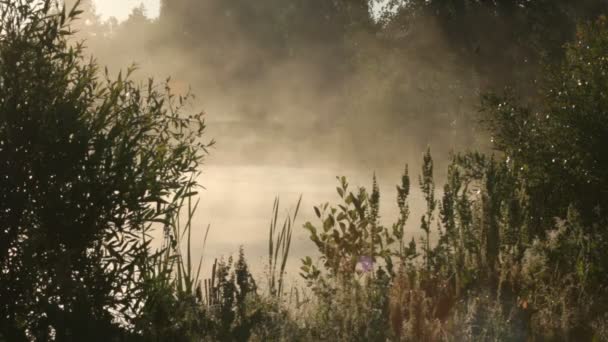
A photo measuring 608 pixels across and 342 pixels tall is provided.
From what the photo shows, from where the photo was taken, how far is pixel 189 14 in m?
49.2

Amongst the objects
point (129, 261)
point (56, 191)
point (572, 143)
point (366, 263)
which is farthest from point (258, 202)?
point (56, 191)

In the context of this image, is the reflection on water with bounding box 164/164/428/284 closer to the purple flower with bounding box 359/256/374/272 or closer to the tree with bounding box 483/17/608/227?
the tree with bounding box 483/17/608/227

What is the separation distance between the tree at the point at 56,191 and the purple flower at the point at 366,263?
5.95 ft

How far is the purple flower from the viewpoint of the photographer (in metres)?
6.80

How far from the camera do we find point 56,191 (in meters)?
5.50

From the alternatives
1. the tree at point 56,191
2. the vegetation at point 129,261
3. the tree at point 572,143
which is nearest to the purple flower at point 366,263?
the vegetation at point 129,261

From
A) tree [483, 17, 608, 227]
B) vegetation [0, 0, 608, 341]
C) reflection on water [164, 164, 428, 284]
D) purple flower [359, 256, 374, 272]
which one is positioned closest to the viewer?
vegetation [0, 0, 608, 341]

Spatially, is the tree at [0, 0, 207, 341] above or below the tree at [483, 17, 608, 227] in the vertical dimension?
below

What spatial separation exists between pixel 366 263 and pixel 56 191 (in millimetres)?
2546

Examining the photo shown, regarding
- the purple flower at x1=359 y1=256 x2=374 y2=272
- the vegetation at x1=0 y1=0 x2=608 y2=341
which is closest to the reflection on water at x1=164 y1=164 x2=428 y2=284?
the purple flower at x1=359 y1=256 x2=374 y2=272

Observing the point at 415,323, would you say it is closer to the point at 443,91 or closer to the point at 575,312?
the point at 575,312

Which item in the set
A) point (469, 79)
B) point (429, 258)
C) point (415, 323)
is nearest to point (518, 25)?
point (469, 79)

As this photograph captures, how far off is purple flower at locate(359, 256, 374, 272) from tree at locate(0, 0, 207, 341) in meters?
1.81

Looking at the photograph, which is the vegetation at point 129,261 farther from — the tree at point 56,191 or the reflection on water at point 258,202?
the reflection on water at point 258,202
